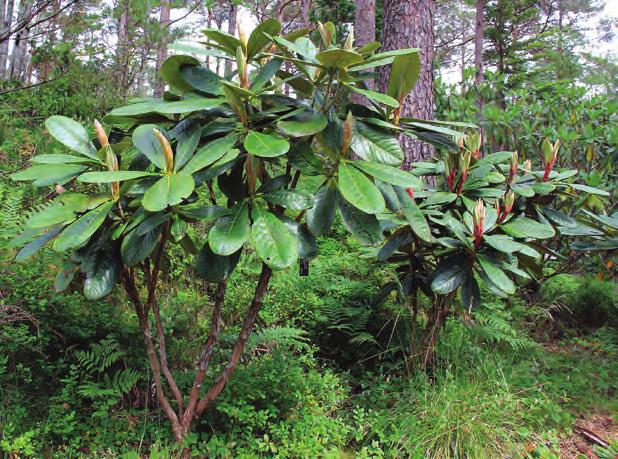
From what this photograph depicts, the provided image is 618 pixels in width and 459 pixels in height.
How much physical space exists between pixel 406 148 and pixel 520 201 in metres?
1.44

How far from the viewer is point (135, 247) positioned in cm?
158

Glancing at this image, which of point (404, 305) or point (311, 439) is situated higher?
point (404, 305)

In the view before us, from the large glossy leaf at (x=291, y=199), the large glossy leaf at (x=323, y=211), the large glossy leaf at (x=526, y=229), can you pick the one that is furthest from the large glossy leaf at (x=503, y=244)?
the large glossy leaf at (x=291, y=199)

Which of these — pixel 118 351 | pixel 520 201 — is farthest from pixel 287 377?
pixel 520 201

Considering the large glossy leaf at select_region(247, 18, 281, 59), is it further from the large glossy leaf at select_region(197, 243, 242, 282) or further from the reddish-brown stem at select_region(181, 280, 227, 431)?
the reddish-brown stem at select_region(181, 280, 227, 431)

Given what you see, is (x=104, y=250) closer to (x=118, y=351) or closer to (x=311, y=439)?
(x=118, y=351)

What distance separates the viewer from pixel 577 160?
14.8 feet

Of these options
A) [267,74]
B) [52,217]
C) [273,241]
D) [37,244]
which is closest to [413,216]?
[273,241]

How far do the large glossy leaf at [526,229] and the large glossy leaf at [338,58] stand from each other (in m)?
1.26

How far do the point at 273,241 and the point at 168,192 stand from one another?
14.1 inches

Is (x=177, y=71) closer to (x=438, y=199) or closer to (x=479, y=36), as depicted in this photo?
(x=438, y=199)

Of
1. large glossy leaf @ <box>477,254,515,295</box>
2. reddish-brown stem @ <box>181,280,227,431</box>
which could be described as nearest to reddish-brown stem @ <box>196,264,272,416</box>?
reddish-brown stem @ <box>181,280,227,431</box>

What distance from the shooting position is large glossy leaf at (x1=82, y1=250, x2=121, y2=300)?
1.58 metres

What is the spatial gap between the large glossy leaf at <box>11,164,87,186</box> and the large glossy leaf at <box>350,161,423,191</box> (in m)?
0.98
